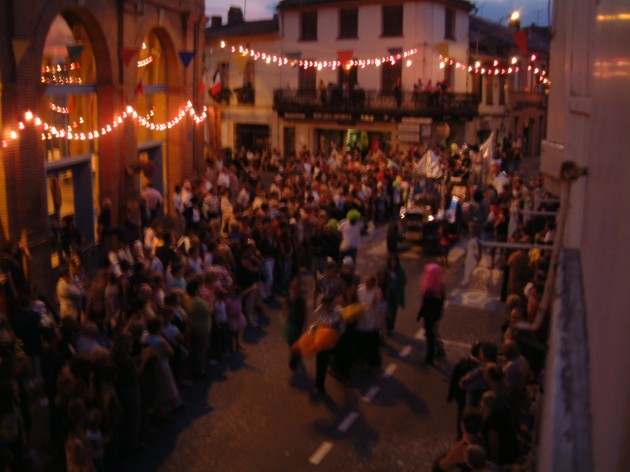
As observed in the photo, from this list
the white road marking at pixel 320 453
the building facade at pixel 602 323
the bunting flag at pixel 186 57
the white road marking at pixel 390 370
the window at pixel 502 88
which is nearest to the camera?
the building facade at pixel 602 323

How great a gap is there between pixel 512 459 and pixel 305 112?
106ft

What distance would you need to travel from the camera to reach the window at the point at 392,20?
3516 cm

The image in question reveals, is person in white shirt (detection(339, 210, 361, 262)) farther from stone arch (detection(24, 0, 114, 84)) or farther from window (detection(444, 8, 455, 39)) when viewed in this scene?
window (detection(444, 8, 455, 39))

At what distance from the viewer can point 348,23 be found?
36.7 m

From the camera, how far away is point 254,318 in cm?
1270

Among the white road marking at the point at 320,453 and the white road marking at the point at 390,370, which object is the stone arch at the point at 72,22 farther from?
the white road marking at the point at 320,453

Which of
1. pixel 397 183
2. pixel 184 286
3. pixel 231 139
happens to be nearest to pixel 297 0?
pixel 231 139

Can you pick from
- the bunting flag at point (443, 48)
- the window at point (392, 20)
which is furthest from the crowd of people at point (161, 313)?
the window at point (392, 20)

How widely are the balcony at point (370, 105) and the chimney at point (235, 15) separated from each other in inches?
345

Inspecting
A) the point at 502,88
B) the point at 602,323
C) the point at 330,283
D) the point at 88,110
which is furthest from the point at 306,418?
the point at 502,88

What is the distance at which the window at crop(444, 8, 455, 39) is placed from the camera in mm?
35906

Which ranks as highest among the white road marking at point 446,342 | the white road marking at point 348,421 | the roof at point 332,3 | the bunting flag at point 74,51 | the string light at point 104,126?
the roof at point 332,3

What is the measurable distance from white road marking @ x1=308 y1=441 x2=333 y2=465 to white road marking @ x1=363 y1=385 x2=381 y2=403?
1.33m

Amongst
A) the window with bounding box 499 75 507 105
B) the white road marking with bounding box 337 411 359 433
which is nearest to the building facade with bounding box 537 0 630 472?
the white road marking with bounding box 337 411 359 433
